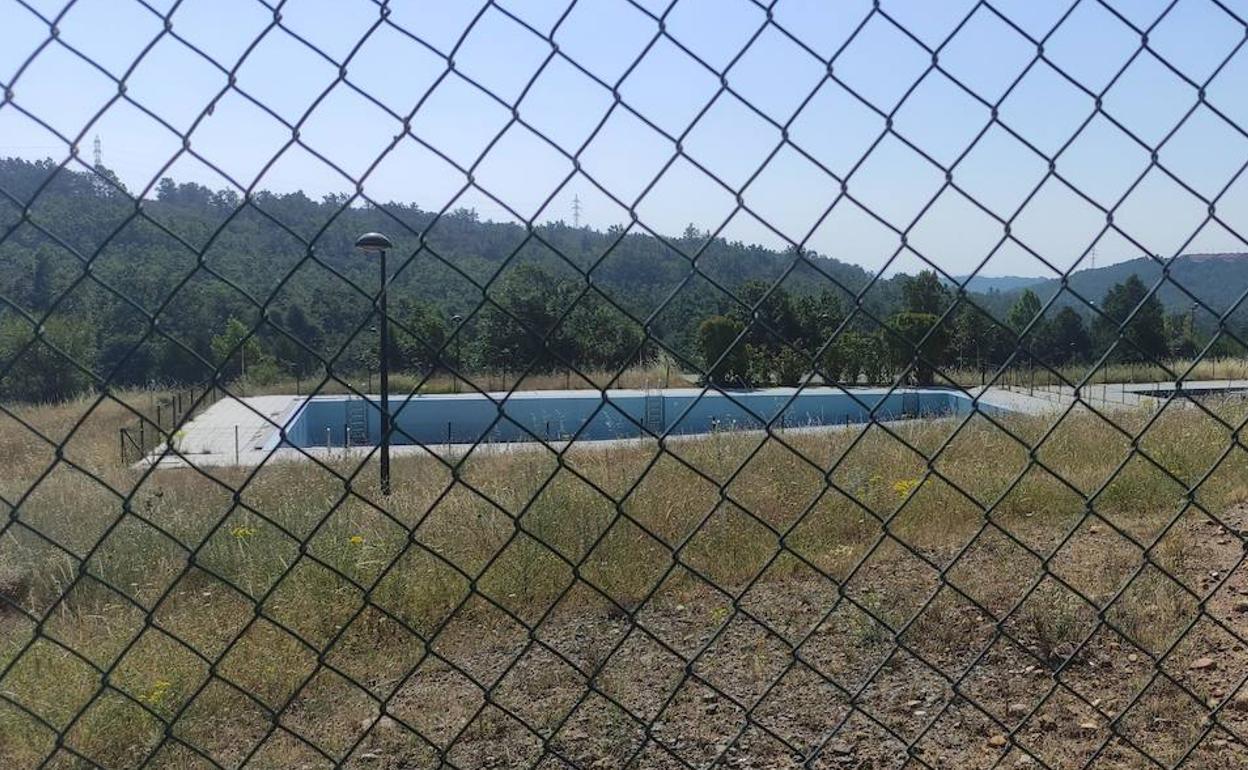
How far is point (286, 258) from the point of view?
5.73ft

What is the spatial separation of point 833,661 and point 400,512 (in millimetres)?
2260

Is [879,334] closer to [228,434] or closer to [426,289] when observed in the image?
[426,289]

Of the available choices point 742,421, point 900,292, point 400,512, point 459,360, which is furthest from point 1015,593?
point 742,421

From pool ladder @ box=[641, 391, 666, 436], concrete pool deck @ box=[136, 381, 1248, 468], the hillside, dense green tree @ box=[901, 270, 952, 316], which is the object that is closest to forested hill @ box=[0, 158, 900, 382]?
pool ladder @ box=[641, 391, 666, 436]

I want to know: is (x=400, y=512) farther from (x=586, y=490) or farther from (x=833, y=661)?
(x=833, y=661)

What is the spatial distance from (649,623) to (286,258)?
5.59 ft

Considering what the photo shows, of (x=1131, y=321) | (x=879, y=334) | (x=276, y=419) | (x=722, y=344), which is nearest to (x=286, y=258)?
(x=722, y=344)

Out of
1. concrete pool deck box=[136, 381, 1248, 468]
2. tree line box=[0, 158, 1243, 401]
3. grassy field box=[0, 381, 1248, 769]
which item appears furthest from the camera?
concrete pool deck box=[136, 381, 1248, 468]

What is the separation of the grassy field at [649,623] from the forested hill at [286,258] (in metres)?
0.23

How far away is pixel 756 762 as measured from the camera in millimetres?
1978

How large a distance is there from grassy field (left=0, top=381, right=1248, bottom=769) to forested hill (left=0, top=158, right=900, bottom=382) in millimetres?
233

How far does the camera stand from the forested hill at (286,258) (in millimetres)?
980

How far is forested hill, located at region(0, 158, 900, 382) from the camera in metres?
0.98

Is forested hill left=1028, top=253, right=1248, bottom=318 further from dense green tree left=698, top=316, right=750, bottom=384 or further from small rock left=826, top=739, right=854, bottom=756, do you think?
small rock left=826, top=739, right=854, bottom=756
